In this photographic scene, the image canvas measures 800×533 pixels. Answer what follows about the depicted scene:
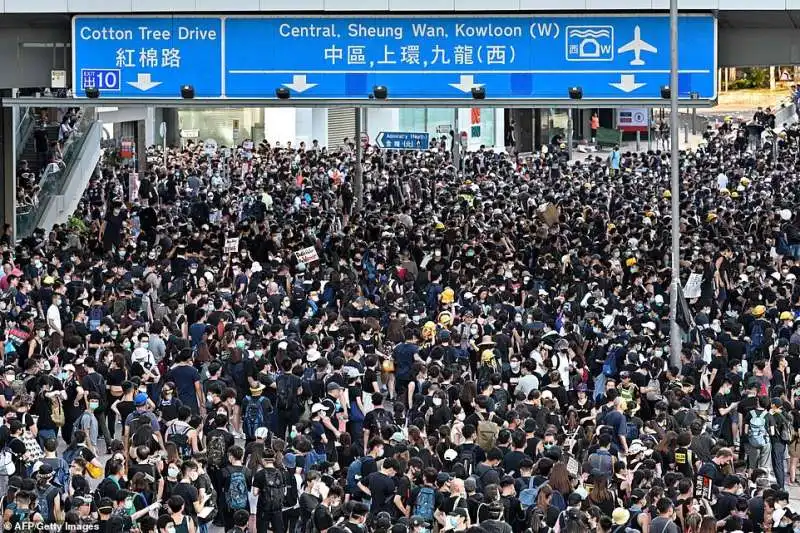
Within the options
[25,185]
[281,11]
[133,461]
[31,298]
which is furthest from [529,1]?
[25,185]

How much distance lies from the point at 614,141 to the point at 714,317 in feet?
118

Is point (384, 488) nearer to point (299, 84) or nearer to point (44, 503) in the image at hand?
point (44, 503)

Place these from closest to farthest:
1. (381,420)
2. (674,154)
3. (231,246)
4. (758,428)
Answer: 1. (381,420)
2. (758,428)
3. (674,154)
4. (231,246)

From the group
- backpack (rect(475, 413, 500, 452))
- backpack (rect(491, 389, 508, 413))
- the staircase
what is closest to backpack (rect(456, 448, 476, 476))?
backpack (rect(475, 413, 500, 452))

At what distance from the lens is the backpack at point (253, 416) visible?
17.0 metres

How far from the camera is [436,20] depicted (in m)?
23.4

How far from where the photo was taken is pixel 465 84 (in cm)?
2348

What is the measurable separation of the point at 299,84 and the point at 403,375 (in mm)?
6068

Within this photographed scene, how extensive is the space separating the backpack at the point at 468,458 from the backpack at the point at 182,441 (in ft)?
7.98

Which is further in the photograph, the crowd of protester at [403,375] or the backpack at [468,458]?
the backpack at [468,458]

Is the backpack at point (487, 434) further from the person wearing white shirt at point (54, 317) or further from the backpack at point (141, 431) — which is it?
the person wearing white shirt at point (54, 317)

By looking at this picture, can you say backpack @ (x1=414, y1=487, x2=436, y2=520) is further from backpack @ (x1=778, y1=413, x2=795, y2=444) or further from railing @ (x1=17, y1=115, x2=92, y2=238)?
railing @ (x1=17, y1=115, x2=92, y2=238)

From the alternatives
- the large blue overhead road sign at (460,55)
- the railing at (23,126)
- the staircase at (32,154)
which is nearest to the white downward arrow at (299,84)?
the large blue overhead road sign at (460,55)

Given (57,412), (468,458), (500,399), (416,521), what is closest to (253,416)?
(57,412)
